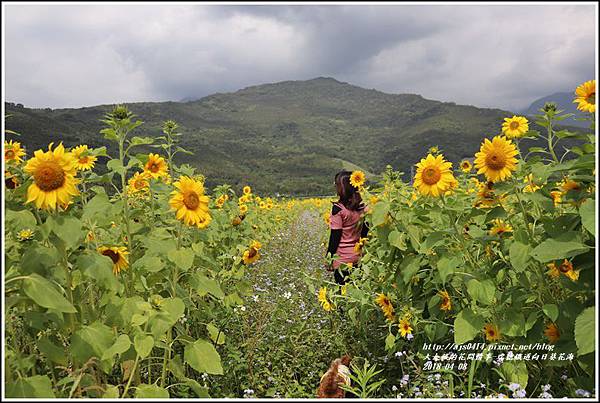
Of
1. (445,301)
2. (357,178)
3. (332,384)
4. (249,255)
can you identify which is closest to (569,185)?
(445,301)

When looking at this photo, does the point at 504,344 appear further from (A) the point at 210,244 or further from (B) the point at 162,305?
(A) the point at 210,244

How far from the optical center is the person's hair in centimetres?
500

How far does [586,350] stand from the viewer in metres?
1.67

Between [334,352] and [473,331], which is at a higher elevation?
[473,331]

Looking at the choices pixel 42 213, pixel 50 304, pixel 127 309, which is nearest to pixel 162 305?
pixel 127 309

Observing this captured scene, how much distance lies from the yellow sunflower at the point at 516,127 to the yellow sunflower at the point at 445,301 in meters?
1.12

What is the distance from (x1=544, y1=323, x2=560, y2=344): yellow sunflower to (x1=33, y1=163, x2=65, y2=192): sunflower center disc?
2627 millimetres

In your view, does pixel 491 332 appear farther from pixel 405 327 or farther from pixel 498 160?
pixel 498 160

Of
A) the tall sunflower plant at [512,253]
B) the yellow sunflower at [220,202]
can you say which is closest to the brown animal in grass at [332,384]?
the tall sunflower plant at [512,253]

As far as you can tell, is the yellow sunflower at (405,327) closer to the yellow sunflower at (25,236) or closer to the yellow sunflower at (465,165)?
the yellow sunflower at (465,165)

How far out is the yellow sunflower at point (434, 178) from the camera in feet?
8.60

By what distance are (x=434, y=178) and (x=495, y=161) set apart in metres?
0.38

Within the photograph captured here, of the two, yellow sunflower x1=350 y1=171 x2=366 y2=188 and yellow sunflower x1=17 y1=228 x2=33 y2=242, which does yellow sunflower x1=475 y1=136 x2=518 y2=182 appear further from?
yellow sunflower x1=17 y1=228 x2=33 y2=242

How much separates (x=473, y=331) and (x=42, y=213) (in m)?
2.35
